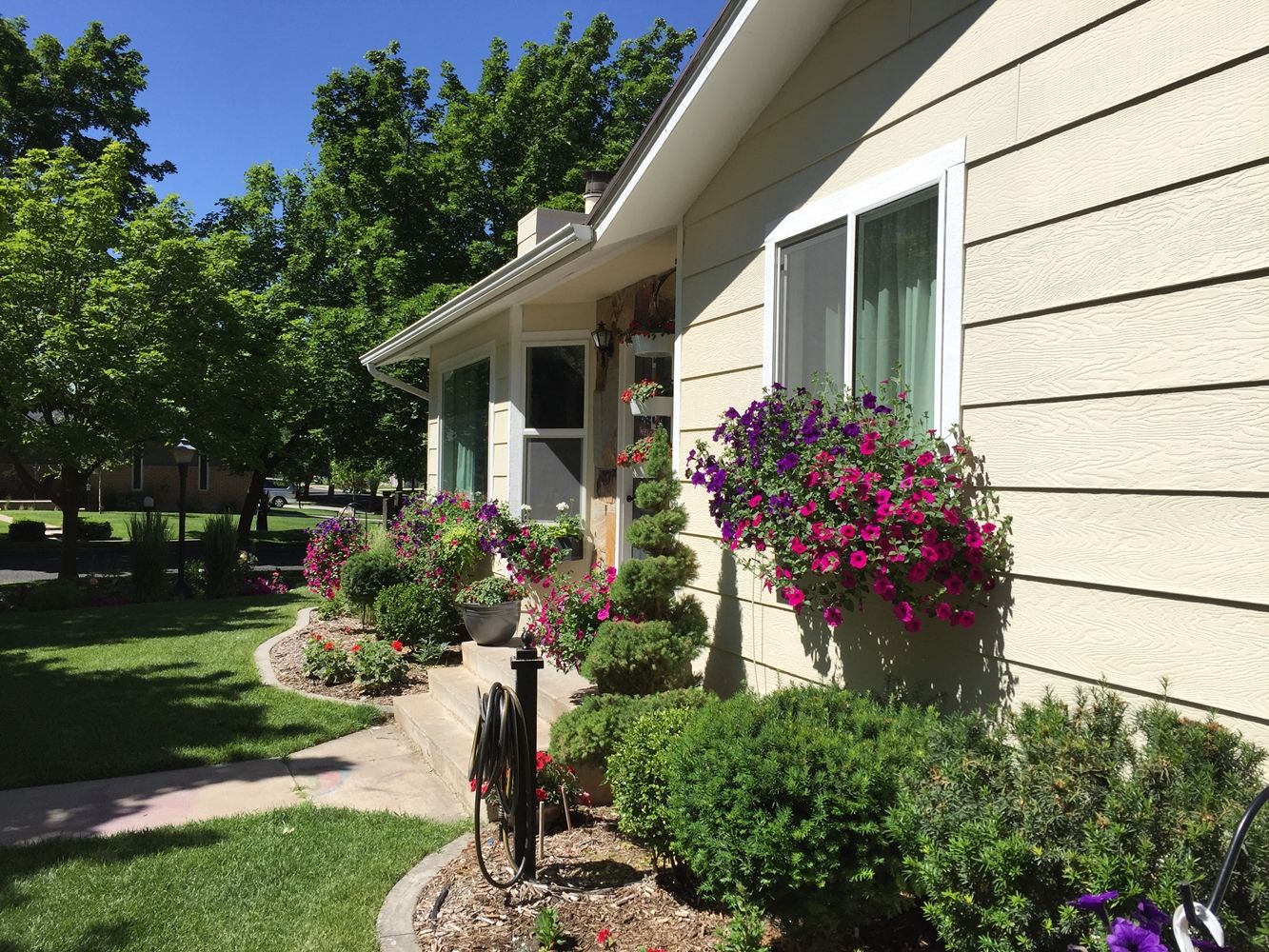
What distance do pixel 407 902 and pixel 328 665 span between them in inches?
181

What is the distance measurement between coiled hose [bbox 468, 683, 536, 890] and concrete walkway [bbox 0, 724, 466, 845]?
1.14 meters

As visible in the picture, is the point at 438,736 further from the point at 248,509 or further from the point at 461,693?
the point at 248,509

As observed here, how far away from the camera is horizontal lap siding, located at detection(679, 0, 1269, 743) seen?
7.81 ft

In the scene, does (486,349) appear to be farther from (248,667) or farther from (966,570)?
(966,570)

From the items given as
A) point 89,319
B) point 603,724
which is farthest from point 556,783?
point 89,319

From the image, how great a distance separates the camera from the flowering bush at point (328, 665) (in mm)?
7758

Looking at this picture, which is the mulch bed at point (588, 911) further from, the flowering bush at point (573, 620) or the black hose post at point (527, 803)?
the flowering bush at point (573, 620)

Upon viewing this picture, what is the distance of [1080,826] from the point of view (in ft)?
7.14

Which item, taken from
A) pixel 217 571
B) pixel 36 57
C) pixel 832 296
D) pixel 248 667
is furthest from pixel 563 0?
pixel 832 296

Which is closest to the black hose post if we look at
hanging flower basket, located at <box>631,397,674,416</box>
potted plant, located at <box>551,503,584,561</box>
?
hanging flower basket, located at <box>631,397,674,416</box>

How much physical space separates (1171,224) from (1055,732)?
1.54m

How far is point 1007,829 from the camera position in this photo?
2.25 meters

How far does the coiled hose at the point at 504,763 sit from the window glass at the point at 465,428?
5.14m

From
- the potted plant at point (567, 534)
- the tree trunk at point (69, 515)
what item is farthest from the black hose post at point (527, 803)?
the tree trunk at point (69, 515)
